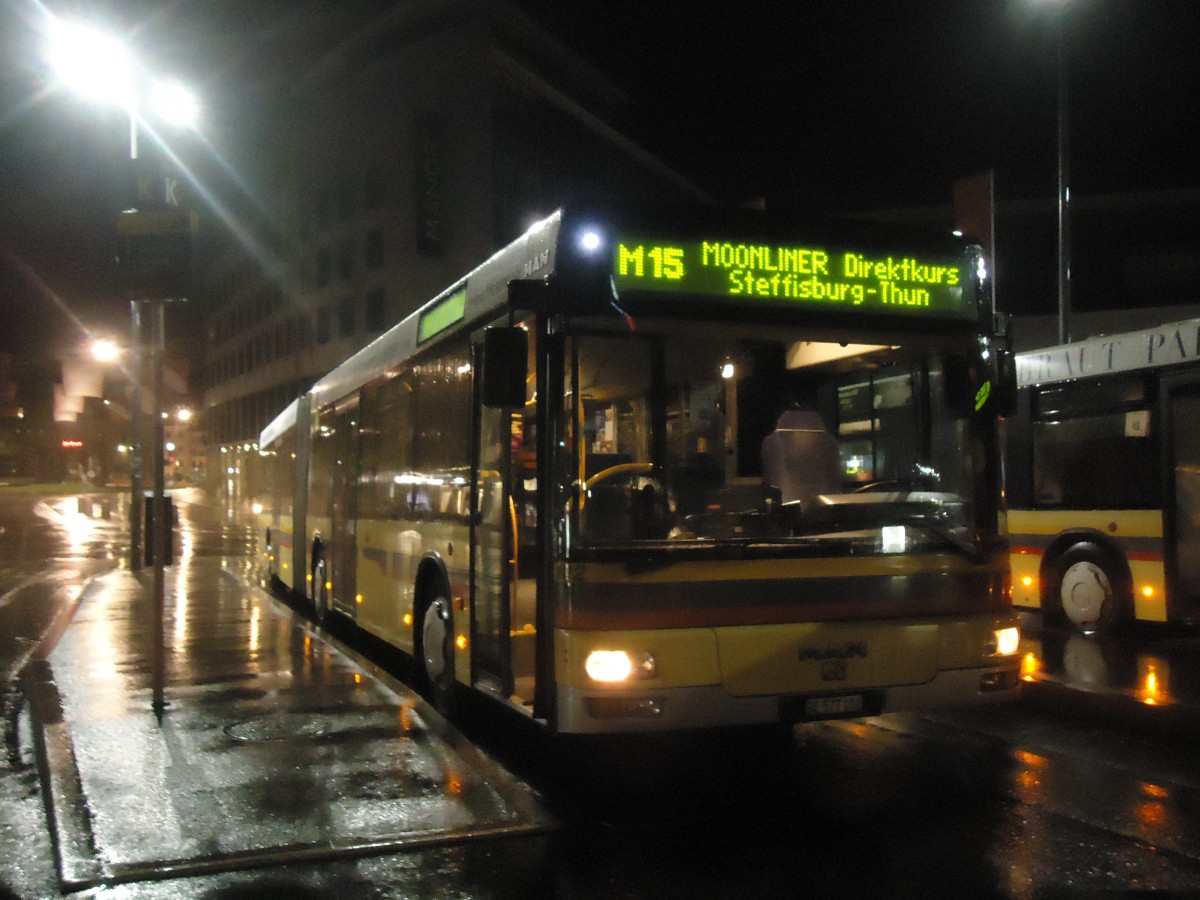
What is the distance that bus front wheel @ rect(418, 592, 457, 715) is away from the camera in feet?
25.8

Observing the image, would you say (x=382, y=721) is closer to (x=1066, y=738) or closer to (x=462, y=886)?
(x=462, y=886)

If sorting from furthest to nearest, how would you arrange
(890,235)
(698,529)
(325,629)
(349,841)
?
1. (325,629)
2. (890,235)
3. (698,529)
4. (349,841)

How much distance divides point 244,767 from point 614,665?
8.36ft

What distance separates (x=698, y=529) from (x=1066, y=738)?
12.2 feet

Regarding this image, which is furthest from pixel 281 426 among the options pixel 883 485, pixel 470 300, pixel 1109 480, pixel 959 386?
pixel 959 386

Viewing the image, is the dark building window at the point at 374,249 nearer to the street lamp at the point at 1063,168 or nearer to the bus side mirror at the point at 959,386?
the street lamp at the point at 1063,168

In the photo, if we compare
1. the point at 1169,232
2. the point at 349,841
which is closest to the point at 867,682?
the point at 349,841

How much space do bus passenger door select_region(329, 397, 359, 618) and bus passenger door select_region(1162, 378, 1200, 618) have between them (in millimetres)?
8028

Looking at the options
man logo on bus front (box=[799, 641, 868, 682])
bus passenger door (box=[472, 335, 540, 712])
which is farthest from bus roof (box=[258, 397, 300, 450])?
man logo on bus front (box=[799, 641, 868, 682])

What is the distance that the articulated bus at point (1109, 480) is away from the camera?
11.0 m

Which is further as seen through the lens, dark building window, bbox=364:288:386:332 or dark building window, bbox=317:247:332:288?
dark building window, bbox=317:247:332:288

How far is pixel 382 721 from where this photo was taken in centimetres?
781

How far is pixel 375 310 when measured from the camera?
52281 millimetres

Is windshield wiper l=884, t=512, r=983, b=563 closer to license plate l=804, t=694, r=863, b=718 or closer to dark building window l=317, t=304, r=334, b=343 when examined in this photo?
license plate l=804, t=694, r=863, b=718
